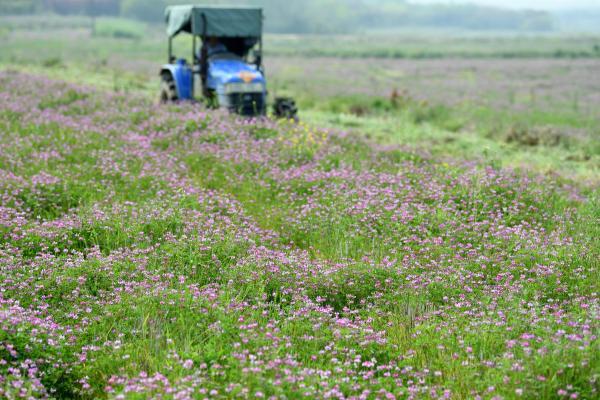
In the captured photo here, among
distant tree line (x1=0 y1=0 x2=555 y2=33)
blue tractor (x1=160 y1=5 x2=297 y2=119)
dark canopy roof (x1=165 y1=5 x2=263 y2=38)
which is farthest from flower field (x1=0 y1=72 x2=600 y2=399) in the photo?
distant tree line (x1=0 y1=0 x2=555 y2=33)

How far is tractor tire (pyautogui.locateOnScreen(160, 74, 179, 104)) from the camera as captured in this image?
17672 mm

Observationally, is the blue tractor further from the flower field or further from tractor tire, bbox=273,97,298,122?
the flower field

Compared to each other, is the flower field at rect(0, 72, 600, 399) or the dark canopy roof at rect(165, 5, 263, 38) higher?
the dark canopy roof at rect(165, 5, 263, 38)

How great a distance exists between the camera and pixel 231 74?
15852 millimetres

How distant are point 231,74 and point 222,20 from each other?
5.01 ft

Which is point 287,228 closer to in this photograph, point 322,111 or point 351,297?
point 351,297

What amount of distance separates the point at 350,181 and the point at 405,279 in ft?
12.3

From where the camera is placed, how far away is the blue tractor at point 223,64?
15859 mm

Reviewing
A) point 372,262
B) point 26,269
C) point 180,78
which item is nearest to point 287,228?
point 372,262

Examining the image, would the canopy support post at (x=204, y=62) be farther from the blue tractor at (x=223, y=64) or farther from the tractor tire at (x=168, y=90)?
the tractor tire at (x=168, y=90)

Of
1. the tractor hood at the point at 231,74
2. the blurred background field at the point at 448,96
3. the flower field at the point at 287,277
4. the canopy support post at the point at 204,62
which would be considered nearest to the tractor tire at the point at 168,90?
the canopy support post at the point at 204,62

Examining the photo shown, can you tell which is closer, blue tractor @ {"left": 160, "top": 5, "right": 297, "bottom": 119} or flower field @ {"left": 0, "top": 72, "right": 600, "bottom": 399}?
flower field @ {"left": 0, "top": 72, "right": 600, "bottom": 399}

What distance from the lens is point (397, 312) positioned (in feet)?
21.2

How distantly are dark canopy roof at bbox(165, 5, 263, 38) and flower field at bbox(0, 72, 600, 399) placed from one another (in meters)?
5.11
